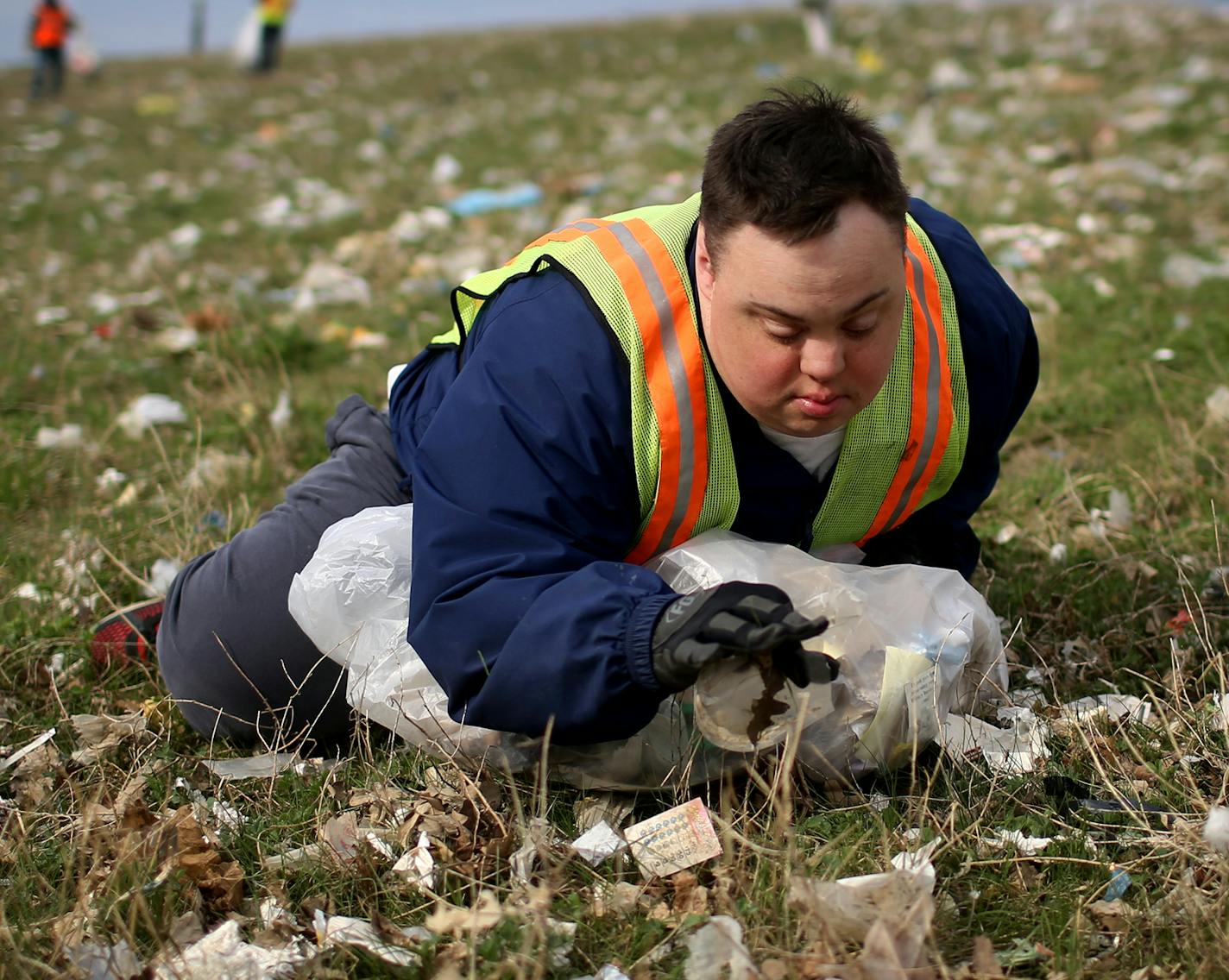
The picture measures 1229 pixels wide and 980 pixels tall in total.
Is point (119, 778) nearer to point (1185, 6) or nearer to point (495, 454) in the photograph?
point (495, 454)

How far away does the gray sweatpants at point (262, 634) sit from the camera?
2643mm

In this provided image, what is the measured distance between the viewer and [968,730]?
7.61 ft

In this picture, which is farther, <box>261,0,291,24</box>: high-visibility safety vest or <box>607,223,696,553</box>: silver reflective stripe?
<box>261,0,291,24</box>: high-visibility safety vest

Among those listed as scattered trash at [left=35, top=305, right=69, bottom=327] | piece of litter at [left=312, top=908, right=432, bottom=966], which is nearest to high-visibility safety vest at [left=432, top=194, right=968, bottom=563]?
piece of litter at [left=312, top=908, right=432, bottom=966]

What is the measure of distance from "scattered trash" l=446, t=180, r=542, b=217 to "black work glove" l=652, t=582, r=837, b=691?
562 cm

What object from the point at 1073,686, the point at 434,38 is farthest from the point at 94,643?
the point at 434,38

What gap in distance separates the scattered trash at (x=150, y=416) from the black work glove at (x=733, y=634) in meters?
2.97

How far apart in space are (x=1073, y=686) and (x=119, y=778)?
1.95 metres

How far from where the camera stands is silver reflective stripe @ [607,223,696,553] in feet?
6.96

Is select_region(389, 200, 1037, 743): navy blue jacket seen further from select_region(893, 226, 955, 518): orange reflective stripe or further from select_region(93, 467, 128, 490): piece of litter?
select_region(93, 467, 128, 490): piece of litter

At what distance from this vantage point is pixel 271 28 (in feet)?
48.4

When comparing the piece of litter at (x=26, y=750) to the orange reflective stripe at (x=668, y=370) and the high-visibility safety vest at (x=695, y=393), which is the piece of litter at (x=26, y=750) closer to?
the high-visibility safety vest at (x=695, y=393)

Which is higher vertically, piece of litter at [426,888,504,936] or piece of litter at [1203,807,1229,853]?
piece of litter at [1203,807,1229,853]

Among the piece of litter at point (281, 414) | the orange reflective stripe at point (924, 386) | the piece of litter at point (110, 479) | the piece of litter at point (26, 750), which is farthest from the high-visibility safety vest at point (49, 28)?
the orange reflective stripe at point (924, 386)
